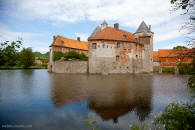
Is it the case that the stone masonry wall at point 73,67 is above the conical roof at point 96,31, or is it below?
below

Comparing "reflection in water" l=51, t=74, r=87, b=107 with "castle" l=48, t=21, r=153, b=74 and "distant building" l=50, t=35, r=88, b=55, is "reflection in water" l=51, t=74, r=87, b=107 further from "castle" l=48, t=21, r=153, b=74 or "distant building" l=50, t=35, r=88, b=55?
"distant building" l=50, t=35, r=88, b=55

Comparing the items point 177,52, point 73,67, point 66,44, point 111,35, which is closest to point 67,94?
point 177,52

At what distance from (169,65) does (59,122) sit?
117ft

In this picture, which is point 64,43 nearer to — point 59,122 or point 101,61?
point 101,61

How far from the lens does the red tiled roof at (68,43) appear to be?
3581cm

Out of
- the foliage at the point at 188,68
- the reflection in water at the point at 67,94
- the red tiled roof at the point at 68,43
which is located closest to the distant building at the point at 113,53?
the reflection in water at the point at 67,94

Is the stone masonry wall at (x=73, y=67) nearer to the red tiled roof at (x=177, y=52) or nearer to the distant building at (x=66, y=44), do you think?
the distant building at (x=66, y=44)

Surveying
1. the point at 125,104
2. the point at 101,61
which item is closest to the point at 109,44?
the point at 101,61

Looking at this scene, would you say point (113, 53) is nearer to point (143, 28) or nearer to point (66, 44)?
point (143, 28)

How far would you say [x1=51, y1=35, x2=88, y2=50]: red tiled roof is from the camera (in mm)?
35809

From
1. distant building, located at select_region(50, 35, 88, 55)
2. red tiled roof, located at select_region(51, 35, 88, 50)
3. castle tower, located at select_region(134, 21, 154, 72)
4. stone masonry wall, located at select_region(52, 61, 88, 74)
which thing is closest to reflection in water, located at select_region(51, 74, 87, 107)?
stone masonry wall, located at select_region(52, 61, 88, 74)

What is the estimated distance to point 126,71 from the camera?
2492cm

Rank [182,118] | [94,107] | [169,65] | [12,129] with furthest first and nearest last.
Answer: [169,65] → [94,107] → [12,129] → [182,118]

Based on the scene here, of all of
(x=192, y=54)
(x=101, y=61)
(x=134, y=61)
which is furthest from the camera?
(x=134, y=61)
